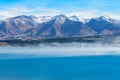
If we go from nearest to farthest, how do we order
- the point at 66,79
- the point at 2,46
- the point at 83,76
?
the point at 66,79 → the point at 83,76 → the point at 2,46

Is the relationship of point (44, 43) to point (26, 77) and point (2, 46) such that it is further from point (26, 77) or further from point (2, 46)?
point (26, 77)

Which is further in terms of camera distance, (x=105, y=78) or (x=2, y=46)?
(x=2, y=46)

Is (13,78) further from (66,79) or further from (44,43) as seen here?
(44,43)

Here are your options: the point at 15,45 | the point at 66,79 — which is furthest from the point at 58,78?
the point at 15,45

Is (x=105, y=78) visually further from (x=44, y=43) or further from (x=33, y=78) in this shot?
(x=44, y=43)

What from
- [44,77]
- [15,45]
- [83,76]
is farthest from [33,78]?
[15,45]

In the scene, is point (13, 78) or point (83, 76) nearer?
point (13, 78)

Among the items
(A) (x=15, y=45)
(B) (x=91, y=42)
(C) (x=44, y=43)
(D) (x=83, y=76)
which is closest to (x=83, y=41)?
(B) (x=91, y=42)

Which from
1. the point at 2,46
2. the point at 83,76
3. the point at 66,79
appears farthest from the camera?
the point at 2,46
